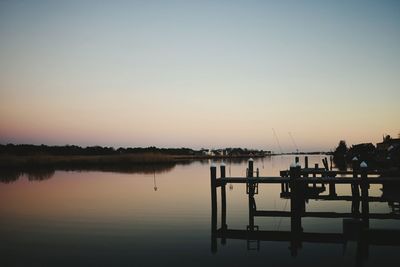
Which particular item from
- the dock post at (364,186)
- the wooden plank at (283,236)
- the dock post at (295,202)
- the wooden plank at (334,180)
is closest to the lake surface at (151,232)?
the wooden plank at (283,236)

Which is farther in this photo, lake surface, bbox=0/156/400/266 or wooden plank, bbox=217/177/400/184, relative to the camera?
wooden plank, bbox=217/177/400/184

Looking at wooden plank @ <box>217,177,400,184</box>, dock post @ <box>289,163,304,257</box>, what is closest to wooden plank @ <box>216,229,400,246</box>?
dock post @ <box>289,163,304,257</box>

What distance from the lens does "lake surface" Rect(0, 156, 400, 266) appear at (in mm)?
12125

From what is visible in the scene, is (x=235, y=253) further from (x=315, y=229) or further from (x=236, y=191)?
(x=236, y=191)

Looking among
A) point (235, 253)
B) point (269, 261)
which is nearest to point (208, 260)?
point (235, 253)

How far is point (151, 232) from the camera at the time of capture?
16453 millimetres

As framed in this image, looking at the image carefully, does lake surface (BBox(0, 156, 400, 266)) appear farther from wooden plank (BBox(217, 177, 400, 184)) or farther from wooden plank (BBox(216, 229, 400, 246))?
wooden plank (BBox(217, 177, 400, 184))

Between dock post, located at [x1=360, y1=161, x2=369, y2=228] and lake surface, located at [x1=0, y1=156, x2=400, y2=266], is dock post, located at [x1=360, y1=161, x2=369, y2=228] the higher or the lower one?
the higher one

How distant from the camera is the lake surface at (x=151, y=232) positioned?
1212cm

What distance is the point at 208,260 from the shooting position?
12305 millimetres

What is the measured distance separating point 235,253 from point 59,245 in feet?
23.8

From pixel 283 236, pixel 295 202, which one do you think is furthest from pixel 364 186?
pixel 283 236

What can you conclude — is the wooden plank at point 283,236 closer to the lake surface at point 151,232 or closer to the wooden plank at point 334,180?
the lake surface at point 151,232

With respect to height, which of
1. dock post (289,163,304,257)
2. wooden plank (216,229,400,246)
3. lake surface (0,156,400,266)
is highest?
dock post (289,163,304,257)
